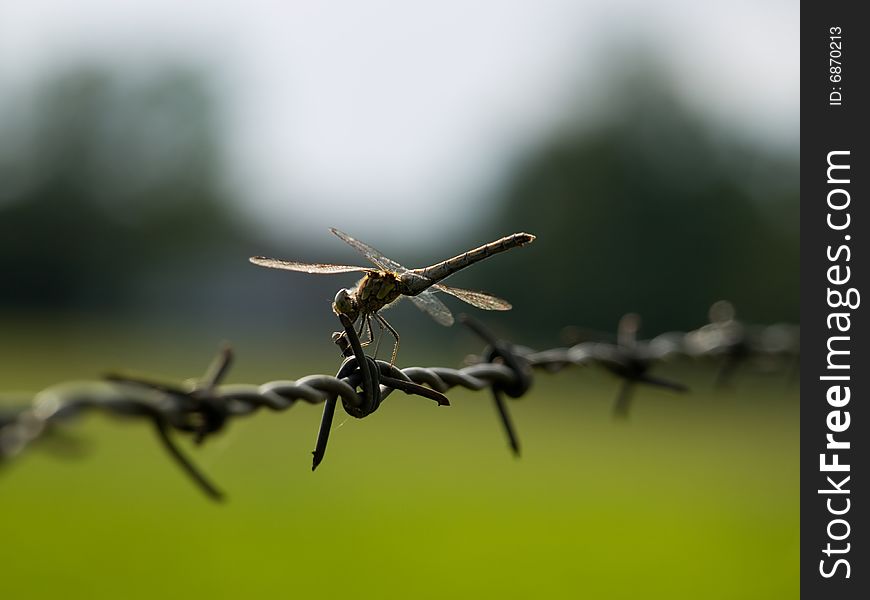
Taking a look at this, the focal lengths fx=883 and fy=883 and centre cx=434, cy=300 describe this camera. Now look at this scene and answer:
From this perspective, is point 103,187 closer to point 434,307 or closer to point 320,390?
point 434,307

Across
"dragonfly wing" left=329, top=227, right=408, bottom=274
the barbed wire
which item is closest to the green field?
the barbed wire

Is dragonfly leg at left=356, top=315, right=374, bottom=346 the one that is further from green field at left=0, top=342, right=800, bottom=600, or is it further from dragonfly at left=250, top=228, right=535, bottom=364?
green field at left=0, top=342, right=800, bottom=600

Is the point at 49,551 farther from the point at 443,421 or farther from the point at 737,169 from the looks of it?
the point at 737,169

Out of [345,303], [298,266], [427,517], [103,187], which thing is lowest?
[427,517]

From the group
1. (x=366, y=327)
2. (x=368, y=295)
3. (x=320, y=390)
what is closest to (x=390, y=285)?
(x=368, y=295)

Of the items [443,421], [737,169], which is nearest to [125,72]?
[737,169]

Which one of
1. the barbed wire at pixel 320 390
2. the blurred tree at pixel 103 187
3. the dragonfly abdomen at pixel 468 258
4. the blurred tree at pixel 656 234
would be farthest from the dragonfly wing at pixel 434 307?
the blurred tree at pixel 103 187

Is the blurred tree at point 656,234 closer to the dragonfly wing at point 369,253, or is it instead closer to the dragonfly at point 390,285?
the dragonfly at point 390,285
